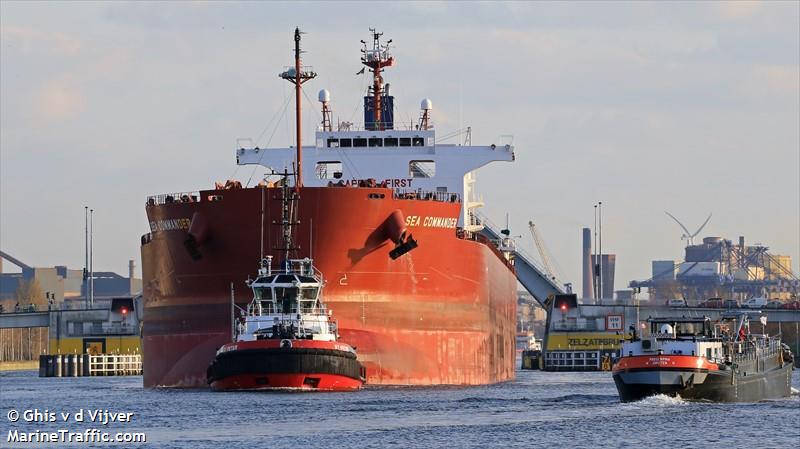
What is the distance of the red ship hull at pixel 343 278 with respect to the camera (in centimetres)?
5738

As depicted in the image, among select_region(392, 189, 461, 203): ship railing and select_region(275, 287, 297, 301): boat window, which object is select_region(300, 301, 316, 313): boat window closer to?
select_region(275, 287, 297, 301): boat window

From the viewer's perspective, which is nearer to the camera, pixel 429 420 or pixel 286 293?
pixel 429 420

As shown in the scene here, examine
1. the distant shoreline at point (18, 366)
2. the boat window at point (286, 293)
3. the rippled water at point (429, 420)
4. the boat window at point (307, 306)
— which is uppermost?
the boat window at point (286, 293)

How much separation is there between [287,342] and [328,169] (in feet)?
83.6

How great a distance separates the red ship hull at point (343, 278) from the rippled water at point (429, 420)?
8.52ft

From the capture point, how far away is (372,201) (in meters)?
58.1

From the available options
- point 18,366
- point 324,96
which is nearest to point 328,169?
point 324,96

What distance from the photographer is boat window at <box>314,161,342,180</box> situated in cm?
7512

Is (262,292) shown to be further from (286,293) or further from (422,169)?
(422,169)

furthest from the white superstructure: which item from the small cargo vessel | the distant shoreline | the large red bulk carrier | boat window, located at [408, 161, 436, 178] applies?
the distant shoreline

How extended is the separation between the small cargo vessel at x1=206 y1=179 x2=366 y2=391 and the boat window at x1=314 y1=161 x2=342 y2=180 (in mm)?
18768

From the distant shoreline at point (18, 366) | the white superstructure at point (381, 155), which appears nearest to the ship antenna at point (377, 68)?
the white superstructure at point (381, 155)

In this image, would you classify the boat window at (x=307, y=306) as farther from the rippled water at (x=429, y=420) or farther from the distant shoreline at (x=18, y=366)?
the distant shoreline at (x=18, y=366)

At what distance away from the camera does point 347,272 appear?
57781mm
